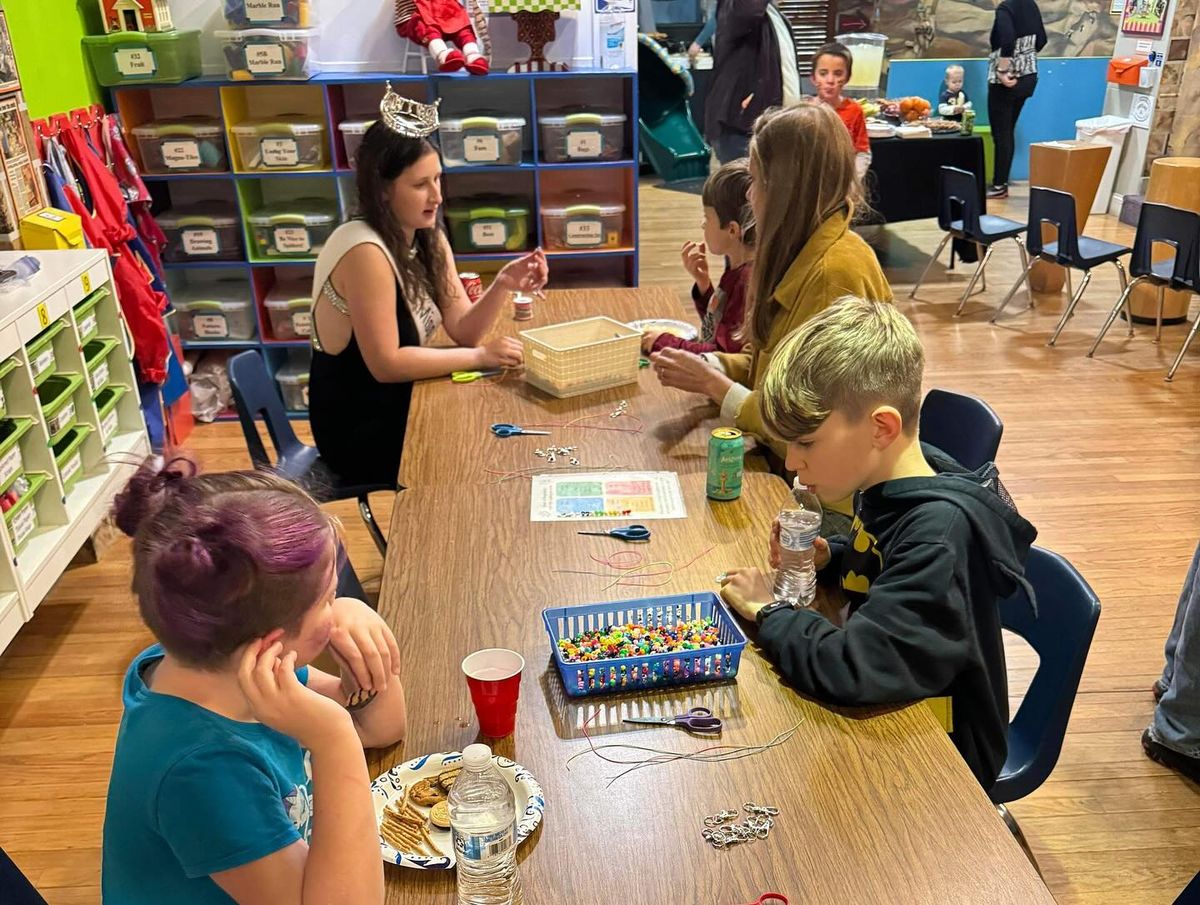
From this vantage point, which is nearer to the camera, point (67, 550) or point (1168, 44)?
point (67, 550)

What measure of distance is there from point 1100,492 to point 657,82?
6.40 meters

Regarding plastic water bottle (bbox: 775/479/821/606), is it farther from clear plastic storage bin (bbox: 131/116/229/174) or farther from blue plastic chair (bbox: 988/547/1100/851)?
clear plastic storage bin (bbox: 131/116/229/174)

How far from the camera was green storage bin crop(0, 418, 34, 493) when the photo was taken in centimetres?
277

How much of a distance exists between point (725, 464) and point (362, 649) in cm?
91

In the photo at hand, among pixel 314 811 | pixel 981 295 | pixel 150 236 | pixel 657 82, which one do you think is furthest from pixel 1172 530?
pixel 657 82

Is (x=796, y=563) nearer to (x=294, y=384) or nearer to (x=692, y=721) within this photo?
(x=692, y=721)

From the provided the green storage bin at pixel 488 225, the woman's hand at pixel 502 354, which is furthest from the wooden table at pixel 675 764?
the green storage bin at pixel 488 225

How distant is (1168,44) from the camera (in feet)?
22.9

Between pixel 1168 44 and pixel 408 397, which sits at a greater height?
pixel 1168 44

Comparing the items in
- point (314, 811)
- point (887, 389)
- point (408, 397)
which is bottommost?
point (408, 397)

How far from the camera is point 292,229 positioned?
4.29m

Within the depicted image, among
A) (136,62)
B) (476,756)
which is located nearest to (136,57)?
(136,62)

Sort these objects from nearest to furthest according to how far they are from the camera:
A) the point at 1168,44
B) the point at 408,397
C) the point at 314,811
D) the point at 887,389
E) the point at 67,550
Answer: the point at 314,811
the point at 887,389
the point at 408,397
the point at 67,550
the point at 1168,44

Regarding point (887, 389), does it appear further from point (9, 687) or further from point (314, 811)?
point (9, 687)
